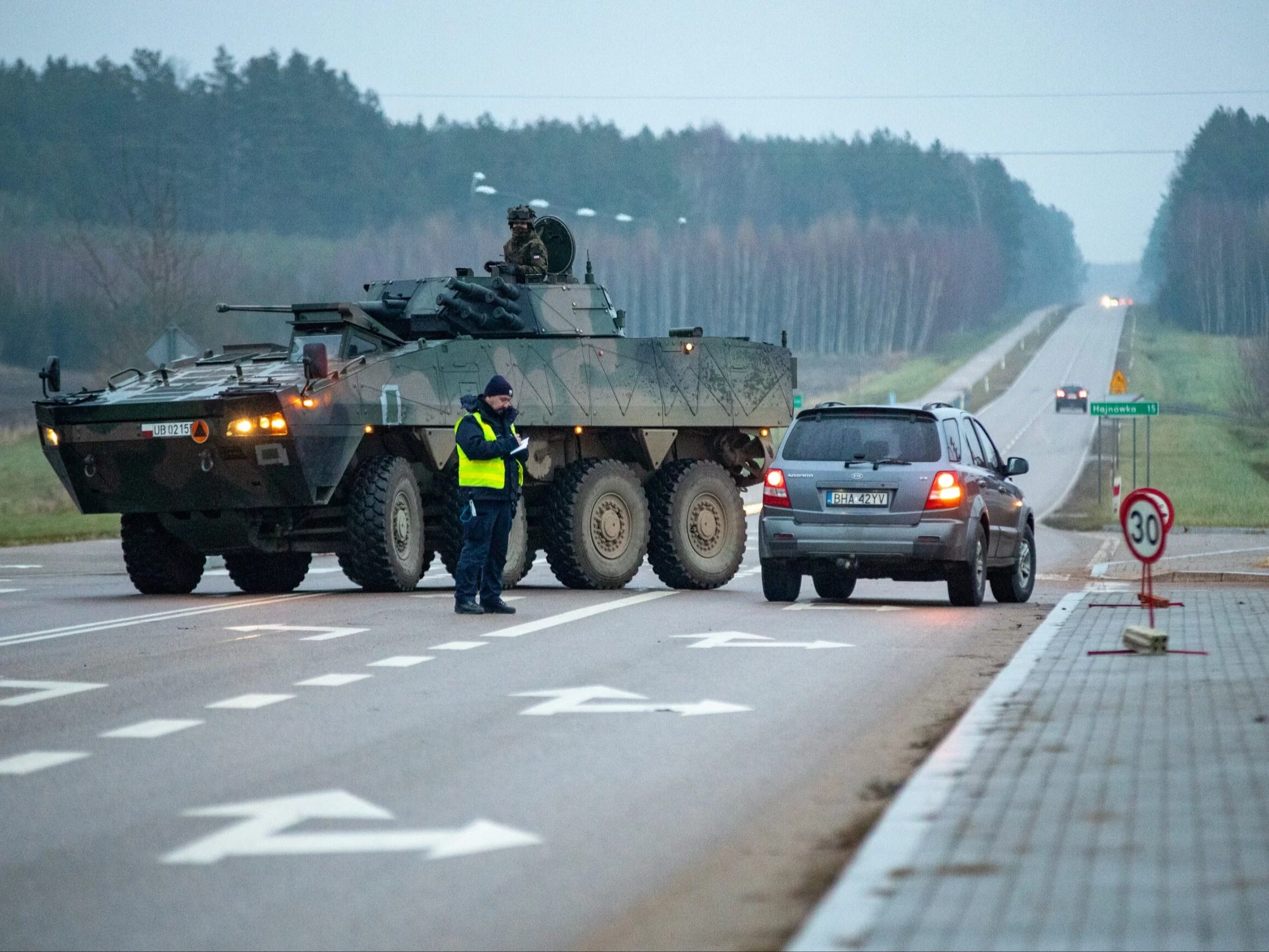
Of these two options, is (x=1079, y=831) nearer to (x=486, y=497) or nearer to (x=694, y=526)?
(x=486, y=497)

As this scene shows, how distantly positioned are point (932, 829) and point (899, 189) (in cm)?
16687

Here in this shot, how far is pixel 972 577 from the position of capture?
58.5 feet

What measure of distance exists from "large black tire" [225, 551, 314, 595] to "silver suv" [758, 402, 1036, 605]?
5.00 m

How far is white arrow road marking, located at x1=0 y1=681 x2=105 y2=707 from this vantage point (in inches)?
444

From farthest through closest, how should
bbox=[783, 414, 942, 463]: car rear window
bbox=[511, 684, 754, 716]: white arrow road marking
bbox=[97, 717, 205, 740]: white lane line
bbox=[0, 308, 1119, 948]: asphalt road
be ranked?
bbox=[783, 414, 942, 463]: car rear window → bbox=[511, 684, 754, 716]: white arrow road marking → bbox=[97, 717, 205, 740]: white lane line → bbox=[0, 308, 1119, 948]: asphalt road

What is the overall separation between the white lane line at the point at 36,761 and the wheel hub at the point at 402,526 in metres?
9.41

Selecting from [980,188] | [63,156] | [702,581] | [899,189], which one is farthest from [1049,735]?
[980,188]

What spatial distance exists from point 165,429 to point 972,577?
6.76 metres

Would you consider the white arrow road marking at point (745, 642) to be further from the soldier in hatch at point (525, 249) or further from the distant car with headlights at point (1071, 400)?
the distant car with headlights at point (1071, 400)

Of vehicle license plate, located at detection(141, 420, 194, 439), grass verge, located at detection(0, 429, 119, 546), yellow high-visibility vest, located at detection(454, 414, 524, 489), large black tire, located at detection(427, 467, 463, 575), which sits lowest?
grass verge, located at detection(0, 429, 119, 546)

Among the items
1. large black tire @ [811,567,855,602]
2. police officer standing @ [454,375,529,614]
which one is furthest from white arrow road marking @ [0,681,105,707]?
large black tire @ [811,567,855,602]

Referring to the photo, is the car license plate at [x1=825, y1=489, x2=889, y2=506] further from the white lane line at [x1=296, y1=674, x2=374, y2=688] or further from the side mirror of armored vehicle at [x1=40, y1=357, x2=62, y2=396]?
the side mirror of armored vehicle at [x1=40, y1=357, x2=62, y2=396]

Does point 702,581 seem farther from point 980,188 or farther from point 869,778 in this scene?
point 980,188

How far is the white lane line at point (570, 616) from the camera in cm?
1502
